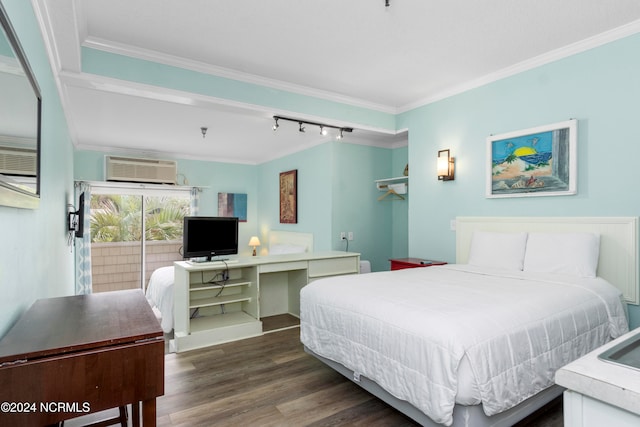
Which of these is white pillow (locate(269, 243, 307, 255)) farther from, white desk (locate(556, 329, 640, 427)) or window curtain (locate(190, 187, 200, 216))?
white desk (locate(556, 329, 640, 427))

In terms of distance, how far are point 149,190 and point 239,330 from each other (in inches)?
151

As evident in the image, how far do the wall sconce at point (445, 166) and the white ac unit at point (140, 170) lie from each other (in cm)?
457

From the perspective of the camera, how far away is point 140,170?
5961 mm

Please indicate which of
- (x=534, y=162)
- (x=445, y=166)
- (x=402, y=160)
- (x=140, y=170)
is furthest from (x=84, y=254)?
(x=534, y=162)

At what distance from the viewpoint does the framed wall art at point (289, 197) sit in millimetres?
5918

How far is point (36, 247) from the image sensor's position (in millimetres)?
1788

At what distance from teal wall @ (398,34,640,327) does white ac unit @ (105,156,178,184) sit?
13.6 ft

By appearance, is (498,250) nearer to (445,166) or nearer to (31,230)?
(445,166)

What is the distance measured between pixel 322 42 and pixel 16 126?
225 centimetres

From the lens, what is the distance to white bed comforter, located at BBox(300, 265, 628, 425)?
1.64 meters

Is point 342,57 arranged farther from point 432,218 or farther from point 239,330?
point 239,330

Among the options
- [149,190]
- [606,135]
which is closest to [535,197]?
[606,135]

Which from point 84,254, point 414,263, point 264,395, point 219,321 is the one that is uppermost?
point 414,263

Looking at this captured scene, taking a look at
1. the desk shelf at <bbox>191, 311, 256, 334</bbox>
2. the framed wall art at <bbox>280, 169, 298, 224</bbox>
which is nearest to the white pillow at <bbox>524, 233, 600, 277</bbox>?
the desk shelf at <bbox>191, 311, 256, 334</bbox>
